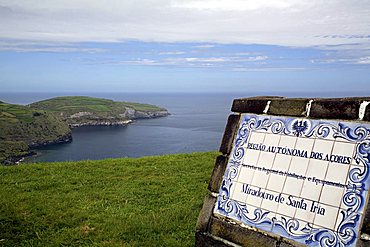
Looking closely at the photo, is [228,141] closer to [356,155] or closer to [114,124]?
[356,155]

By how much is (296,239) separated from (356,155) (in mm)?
1224

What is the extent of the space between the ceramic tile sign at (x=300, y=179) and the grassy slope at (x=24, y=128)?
9497 cm

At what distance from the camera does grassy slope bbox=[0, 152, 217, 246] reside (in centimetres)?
722

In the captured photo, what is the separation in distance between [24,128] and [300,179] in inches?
4715

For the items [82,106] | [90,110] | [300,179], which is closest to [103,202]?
[300,179]

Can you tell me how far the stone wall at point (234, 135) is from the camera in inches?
184

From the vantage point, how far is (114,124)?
149m

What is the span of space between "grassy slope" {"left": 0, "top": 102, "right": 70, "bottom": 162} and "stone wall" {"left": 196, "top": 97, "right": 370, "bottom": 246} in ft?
310

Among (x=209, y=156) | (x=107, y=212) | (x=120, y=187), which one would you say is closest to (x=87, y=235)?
(x=107, y=212)

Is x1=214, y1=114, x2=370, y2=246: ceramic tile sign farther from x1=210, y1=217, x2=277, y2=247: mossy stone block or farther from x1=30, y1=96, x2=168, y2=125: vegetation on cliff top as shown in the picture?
x1=30, y1=96, x2=168, y2=125: vegetation on cliff top

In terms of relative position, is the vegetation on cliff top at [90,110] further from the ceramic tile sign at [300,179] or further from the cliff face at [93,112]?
the ceramic tile sign at [300,179]

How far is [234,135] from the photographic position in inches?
232

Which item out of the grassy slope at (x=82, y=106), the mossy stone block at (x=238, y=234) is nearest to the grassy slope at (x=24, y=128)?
the grassy slope at (x=82, y=106)

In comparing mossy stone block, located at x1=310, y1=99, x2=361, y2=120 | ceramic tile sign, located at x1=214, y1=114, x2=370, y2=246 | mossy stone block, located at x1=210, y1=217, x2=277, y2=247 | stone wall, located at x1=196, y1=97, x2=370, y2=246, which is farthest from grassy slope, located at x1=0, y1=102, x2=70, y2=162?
mossy stone block, located at x1=310, y1=99, x2=361, y2=120
